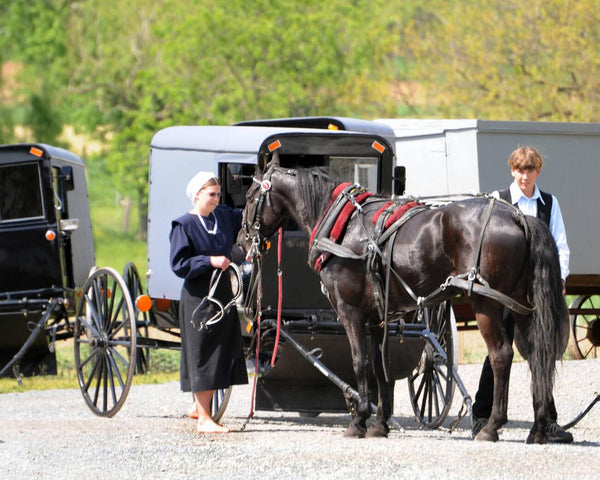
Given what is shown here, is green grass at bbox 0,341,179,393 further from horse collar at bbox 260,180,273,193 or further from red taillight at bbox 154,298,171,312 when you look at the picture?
horse collar at bbox 260,180,273,193

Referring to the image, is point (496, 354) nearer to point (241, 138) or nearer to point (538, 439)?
point (538, 439)

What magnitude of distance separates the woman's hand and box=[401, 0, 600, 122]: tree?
61.2 ft

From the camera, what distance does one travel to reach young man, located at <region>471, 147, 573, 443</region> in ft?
24.5

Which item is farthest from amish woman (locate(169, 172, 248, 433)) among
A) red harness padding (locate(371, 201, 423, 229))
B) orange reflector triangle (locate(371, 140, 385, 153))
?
orange reflector triangle (locate(371, 140, 385, 153))

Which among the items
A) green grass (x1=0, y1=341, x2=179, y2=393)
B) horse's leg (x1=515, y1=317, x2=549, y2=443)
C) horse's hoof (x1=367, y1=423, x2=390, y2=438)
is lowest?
green grass (x1=0, y1=341, x2=179, y2=393)

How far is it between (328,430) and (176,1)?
34.3 m

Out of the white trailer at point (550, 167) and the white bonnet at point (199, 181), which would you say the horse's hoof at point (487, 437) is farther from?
the white trailer at point (550, 167)

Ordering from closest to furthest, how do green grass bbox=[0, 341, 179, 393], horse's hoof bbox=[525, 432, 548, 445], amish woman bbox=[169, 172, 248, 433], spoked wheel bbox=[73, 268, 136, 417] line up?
1. horse's hoof bbox=[525, 432, 548, 445]
2. amish woman bbox=[169, 172, 248, 433]
3. spoked wheel bbox=[73, 268, 136, 417]
4. green grass bbox=[0, 341, 179, 393]

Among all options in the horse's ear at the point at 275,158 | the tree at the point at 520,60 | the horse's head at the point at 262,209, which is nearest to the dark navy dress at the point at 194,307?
the horse's head at the point at 262,209

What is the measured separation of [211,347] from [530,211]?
2.36 meters

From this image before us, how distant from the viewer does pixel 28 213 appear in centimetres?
1315

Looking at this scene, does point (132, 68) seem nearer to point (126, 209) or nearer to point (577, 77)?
point (126, 209)

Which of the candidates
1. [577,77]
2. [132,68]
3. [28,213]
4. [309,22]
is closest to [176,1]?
[132,68]

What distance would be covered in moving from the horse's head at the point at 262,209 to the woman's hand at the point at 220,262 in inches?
13.0
